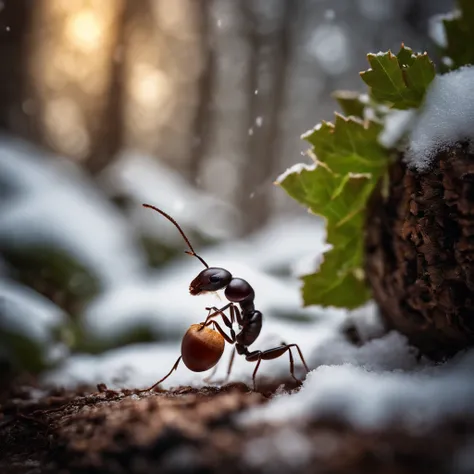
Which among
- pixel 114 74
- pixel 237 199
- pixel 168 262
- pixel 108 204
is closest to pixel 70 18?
pixel 114 74

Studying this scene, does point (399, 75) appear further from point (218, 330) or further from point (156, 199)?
point (156, 199)

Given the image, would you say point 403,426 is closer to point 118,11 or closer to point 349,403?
point 349,403

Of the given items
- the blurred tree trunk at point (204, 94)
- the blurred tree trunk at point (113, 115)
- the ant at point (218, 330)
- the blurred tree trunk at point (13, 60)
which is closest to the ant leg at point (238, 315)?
the ant at point (218, 330)

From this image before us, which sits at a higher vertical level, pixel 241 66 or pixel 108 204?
pixel 241 66

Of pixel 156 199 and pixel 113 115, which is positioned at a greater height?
pixel 113 115

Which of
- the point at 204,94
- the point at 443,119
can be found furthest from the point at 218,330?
the point at 204,94

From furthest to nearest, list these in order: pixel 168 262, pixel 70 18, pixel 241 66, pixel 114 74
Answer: pixel 241 66 < pixel 70 18 < pixel 114 74 < pixel 168 262

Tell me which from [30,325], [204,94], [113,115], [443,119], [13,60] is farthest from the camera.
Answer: [204,94]
